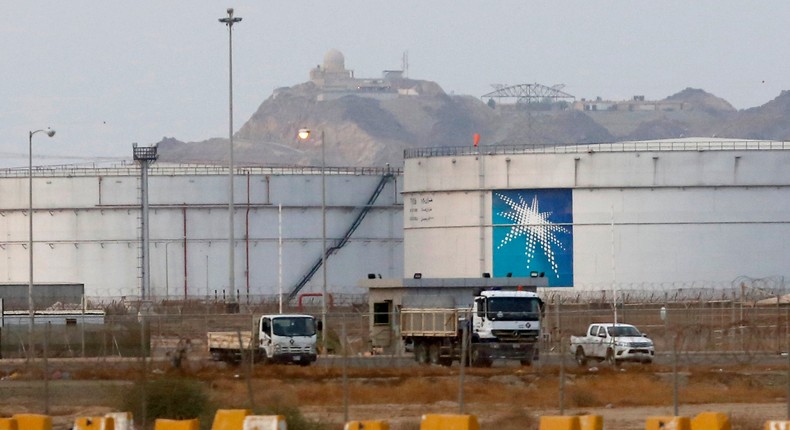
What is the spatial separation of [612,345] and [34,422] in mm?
25728

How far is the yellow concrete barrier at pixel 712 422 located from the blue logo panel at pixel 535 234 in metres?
54.3

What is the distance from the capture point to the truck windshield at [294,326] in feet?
159

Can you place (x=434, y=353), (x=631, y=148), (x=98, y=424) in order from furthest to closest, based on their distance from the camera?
(x=631, y=148), (x=434, y=353), (x=98, y=424)

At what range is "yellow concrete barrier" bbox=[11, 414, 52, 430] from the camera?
23.6 m

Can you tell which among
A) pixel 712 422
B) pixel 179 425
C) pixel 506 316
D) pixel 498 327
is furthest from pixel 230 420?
pixel 506 316

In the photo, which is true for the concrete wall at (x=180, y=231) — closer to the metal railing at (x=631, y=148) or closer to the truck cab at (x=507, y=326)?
the metal railing at (x=631, y=148)

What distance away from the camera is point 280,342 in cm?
4819

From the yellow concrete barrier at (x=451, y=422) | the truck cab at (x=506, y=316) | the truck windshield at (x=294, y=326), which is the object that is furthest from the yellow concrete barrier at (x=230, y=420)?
the truck windshield at (x=294, y=326)

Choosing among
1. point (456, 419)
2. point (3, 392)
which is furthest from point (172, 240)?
point (456, 419)

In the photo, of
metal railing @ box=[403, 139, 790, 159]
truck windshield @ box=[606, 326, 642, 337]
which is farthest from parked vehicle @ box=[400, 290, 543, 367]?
metal railing @ box=[403, 139, 790, 159]

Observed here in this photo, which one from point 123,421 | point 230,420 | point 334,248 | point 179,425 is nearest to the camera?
point 230,420

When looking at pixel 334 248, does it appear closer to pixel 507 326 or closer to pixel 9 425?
pixel 507 326

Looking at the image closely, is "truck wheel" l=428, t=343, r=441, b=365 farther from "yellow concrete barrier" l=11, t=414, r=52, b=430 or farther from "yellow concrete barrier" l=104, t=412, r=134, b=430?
"yellow concrete barrier" l=11, t=414, r=52, b=430

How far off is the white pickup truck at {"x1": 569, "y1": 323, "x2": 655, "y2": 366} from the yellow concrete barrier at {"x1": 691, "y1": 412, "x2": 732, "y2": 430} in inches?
918
